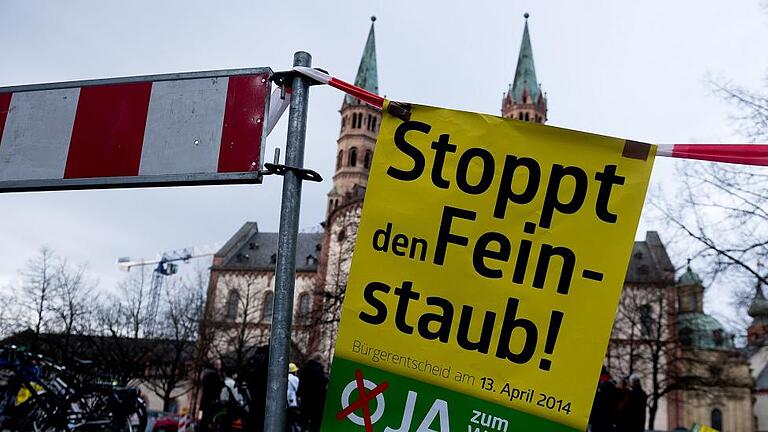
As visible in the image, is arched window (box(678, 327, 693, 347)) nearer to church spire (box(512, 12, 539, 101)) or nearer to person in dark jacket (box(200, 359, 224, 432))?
church spire (box(512, 12, 539, 101))

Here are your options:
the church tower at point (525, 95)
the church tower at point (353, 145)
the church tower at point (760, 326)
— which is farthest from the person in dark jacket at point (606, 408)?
the church tower at point (525, 95)

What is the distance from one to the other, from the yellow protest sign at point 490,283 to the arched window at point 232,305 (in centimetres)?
5759

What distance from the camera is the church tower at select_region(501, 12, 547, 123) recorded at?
72500mm

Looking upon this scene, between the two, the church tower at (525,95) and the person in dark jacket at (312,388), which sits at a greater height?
the church tower at (525,95)

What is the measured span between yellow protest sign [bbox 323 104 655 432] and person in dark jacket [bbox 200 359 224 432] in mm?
7377

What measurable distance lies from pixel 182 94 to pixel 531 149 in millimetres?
1153

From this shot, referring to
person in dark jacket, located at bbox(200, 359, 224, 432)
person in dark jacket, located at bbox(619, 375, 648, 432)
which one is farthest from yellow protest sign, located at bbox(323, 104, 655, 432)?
person in dark jacket, located at bbox(619, 375, 648, 432)

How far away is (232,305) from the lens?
64000 mm

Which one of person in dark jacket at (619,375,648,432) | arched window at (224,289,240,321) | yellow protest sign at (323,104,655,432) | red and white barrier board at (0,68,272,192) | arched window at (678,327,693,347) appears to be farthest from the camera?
arched window at (224,289,240,321)

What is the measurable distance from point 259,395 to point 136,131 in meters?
4.44

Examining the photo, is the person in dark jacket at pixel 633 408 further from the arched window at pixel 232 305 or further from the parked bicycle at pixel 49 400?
the arched window at pixel 232 305

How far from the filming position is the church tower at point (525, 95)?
2854 inches

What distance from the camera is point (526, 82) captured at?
7388 centimetres

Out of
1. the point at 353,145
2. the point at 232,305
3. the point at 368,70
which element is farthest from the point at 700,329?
the point at 368,70
